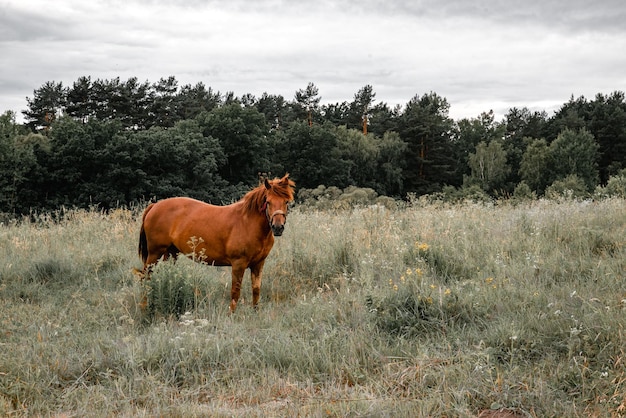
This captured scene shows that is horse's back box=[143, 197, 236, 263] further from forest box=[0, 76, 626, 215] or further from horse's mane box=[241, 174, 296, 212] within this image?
forest box=[0, 76, 626, 215]

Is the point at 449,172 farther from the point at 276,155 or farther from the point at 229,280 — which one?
the point at 229,280

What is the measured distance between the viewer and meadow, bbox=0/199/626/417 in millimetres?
3330

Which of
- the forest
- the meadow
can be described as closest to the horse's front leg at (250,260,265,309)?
the meadow

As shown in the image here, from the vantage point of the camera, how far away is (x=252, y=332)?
489 cm

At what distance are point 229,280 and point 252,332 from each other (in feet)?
7.46

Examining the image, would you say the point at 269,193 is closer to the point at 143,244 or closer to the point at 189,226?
the point at 189,226

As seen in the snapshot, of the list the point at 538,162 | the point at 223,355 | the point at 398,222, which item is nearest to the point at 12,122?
the point at 398,222

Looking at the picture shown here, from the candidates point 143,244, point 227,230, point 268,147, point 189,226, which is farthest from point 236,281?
point 268,147

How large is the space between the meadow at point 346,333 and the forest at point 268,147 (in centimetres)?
3219

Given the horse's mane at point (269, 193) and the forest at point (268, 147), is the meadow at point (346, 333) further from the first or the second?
the forest at point (268, 147)

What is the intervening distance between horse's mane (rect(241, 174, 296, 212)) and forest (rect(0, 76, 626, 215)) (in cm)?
3328

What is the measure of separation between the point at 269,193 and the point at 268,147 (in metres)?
46.8

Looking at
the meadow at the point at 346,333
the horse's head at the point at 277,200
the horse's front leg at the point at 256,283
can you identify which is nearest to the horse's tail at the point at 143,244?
the meadow at the point at 346,333

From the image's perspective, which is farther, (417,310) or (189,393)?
(417,310)
